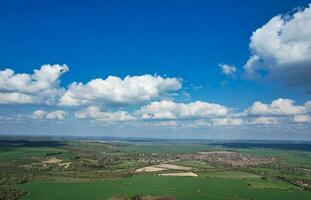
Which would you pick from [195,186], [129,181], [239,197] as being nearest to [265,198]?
[239,197]

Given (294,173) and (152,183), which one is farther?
(294,173)

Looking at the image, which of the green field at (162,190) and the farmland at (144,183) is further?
the farmland at (144,183)

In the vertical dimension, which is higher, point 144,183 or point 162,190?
point 144,183

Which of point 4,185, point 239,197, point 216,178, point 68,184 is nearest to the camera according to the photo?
point 239,197

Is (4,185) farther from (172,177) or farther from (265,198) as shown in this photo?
(265,198)

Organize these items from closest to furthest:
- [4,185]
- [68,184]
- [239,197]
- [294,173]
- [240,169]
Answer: [239,197] < [4,185] < [68,184] < [294,173] < [240,169]

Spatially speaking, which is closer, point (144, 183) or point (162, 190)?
point (162, 190)

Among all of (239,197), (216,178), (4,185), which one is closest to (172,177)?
(216,178)

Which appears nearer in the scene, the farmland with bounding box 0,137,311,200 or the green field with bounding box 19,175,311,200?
the green field with bounding box 19,175,311,200
